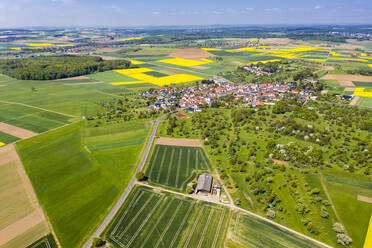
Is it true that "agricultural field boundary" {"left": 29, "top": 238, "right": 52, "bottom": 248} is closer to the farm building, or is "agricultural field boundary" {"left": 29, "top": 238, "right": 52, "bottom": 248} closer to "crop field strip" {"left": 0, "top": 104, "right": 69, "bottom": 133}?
the farm building

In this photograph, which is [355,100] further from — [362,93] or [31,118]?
[31,118]

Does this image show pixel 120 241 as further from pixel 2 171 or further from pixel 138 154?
pixel 2 171

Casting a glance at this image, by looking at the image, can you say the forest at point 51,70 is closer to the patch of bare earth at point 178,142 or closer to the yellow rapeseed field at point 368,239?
the patch of bare earth at point 178,142

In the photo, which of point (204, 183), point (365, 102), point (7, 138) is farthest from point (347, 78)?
point (7, 138)

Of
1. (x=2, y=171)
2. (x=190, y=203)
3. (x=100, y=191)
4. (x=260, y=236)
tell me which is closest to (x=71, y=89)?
(x=2, y=171)

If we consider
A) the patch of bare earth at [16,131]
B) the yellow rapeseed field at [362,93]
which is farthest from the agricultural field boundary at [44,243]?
the yellow rapeseed field at [362,93]
